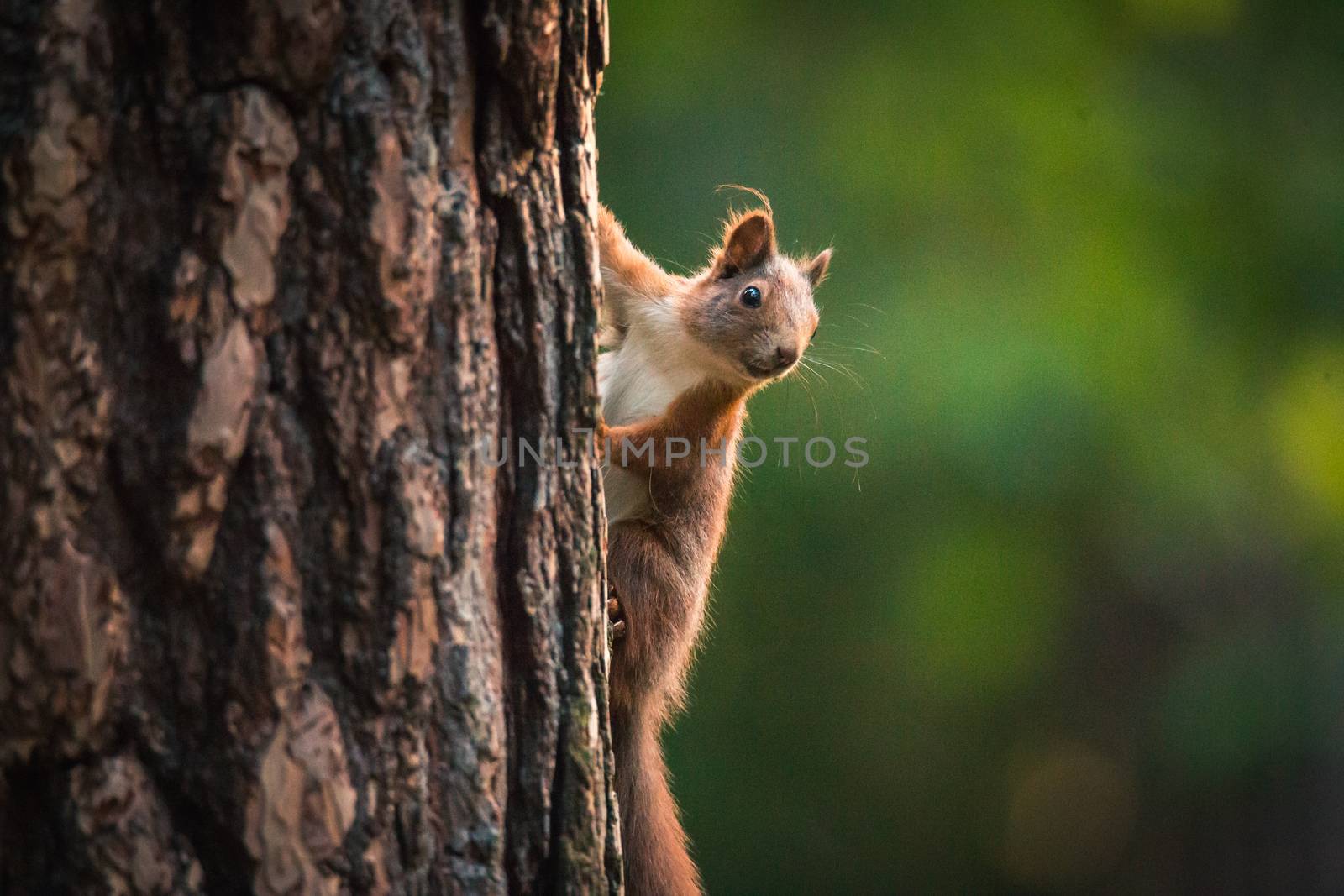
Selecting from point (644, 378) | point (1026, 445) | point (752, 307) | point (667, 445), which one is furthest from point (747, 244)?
point (1026, 445)

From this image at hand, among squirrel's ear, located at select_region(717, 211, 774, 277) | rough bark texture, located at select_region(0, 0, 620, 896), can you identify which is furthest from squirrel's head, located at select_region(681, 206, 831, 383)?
rough bark texture, located at select_region(0, 0, 620, 896)

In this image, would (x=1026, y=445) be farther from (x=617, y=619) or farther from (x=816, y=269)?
(x=617, y=619)

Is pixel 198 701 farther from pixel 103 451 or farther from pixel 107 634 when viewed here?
pixel 103 451

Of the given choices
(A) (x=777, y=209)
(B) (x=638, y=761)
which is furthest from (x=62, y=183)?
(A) (x=777, y=209)

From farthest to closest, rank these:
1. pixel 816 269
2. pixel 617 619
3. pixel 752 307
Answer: pixel 816 269 → pixel 752 307 → pixel 617 619

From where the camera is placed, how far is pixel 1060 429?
3801mm

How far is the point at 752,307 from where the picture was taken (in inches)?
92.3

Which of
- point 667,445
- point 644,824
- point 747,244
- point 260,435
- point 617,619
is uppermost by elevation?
point 747,244

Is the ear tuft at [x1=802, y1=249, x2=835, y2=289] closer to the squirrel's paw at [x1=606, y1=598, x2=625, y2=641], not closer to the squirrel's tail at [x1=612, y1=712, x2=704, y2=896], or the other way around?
the squirrel's paw at [x1=606, y1=598, x2=625, y2=641]

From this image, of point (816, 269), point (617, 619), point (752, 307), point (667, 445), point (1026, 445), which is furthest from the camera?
point (1026, 445)

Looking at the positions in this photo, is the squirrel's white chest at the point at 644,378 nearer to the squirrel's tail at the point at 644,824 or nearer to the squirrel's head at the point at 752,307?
the squirrel's head at the point at 752,307

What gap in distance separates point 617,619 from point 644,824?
0.35m

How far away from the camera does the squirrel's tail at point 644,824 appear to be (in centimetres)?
183

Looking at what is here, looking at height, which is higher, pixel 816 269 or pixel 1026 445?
pixel 1026 445
